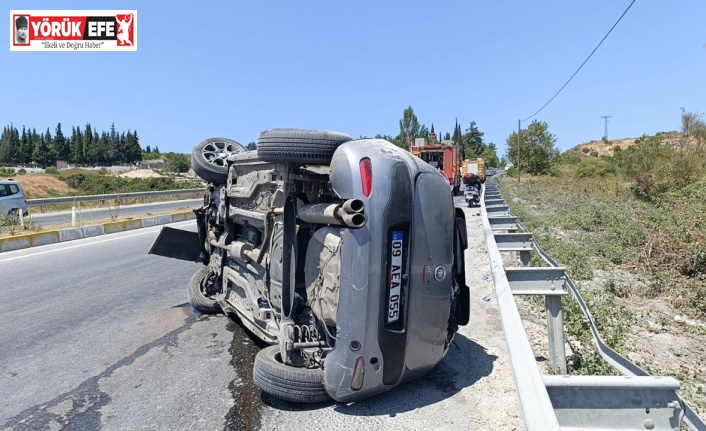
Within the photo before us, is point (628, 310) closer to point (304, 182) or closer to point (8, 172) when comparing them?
point (304, 182)

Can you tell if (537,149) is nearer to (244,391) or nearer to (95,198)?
(95,198)

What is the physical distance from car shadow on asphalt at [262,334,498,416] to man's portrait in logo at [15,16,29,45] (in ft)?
49.0

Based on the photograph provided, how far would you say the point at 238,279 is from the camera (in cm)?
459

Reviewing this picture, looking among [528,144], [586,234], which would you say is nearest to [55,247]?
[586,234]

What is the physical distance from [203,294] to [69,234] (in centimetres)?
1032

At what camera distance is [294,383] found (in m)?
3.12

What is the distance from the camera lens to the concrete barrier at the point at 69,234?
39.1 feet

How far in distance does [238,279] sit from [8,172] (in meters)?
65.7

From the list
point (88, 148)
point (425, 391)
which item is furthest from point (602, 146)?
point (88, 148)

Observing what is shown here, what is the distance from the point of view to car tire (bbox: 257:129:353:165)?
131 inches

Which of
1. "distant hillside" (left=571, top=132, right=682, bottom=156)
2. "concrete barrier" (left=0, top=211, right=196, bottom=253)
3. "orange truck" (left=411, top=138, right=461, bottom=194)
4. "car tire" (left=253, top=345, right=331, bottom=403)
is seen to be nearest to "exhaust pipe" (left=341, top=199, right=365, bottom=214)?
"car tire" (left=253, top=345, right=331, bottom=403)

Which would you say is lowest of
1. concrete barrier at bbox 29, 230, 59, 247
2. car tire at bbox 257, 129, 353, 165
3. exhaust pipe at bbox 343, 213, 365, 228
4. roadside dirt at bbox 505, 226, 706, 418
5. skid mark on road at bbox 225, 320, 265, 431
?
skid mark on road at bbox 225, 320, 265, 431

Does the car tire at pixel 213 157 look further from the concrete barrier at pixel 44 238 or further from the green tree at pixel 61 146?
the green tree at pixel 61 146

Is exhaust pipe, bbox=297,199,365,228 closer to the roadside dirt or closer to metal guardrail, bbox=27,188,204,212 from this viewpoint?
the roadside dirt
